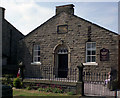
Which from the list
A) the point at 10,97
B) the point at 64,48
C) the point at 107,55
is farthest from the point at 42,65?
the point at 10,97

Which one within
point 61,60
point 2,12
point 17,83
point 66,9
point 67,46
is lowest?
point 17,83

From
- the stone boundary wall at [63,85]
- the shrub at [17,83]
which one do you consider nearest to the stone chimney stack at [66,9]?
the stone boundary wall at [63,85]

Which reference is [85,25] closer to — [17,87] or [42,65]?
[42,65]

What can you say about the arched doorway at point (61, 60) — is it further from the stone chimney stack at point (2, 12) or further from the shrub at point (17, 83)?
the stone chimney stack at point (2, 12)

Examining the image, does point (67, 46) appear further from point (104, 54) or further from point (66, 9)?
point (66, 9)

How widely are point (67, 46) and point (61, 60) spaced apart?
163cm

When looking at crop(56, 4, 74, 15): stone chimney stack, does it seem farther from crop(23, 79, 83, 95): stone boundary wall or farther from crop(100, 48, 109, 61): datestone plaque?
crop(23, 79, 83, 95): stone boundary wall

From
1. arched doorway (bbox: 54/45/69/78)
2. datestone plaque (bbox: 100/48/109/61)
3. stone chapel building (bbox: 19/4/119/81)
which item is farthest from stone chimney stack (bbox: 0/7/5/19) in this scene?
datestone plaque (bbox: 100/48/109/61)

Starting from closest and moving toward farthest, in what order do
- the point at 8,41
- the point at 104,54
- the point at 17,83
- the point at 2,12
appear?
the point at 17,83
the point at 104,54
the point at 2,12
the point at 8,41

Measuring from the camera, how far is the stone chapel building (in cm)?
1550

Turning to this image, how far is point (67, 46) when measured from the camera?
1719 centimetres

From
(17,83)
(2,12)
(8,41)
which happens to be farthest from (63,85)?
(2,12)

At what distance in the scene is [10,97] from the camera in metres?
6.39

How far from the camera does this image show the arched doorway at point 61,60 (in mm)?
17406
